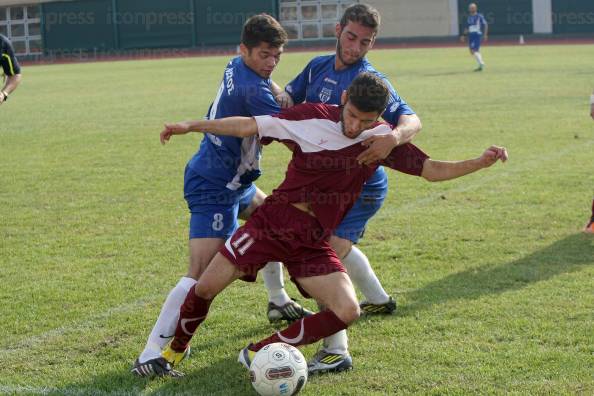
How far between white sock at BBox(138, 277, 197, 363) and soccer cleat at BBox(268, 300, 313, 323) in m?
0.79

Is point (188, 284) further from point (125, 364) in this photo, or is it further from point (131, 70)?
point (131, 70)

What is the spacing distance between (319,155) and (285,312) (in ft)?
4.40

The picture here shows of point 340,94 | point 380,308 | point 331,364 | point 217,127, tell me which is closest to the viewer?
point 217,127

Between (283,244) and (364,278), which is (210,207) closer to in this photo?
(283,244)

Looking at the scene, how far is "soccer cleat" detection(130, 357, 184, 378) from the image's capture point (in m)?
4.34

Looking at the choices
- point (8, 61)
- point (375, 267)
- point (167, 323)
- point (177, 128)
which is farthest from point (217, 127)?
point (8, 61)

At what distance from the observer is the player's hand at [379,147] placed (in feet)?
13.7

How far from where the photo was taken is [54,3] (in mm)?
47031

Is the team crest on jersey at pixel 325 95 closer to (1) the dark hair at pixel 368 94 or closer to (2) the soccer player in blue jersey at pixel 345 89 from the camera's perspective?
(2) the soccer player in blue jersey at pixel 345 89

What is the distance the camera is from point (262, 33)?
468cm

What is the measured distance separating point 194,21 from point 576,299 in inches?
1589

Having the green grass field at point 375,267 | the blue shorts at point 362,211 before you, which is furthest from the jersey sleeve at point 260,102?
the green grass field at point 375,267

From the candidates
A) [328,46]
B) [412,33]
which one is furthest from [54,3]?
[412,33]

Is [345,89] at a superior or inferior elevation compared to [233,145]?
superior
